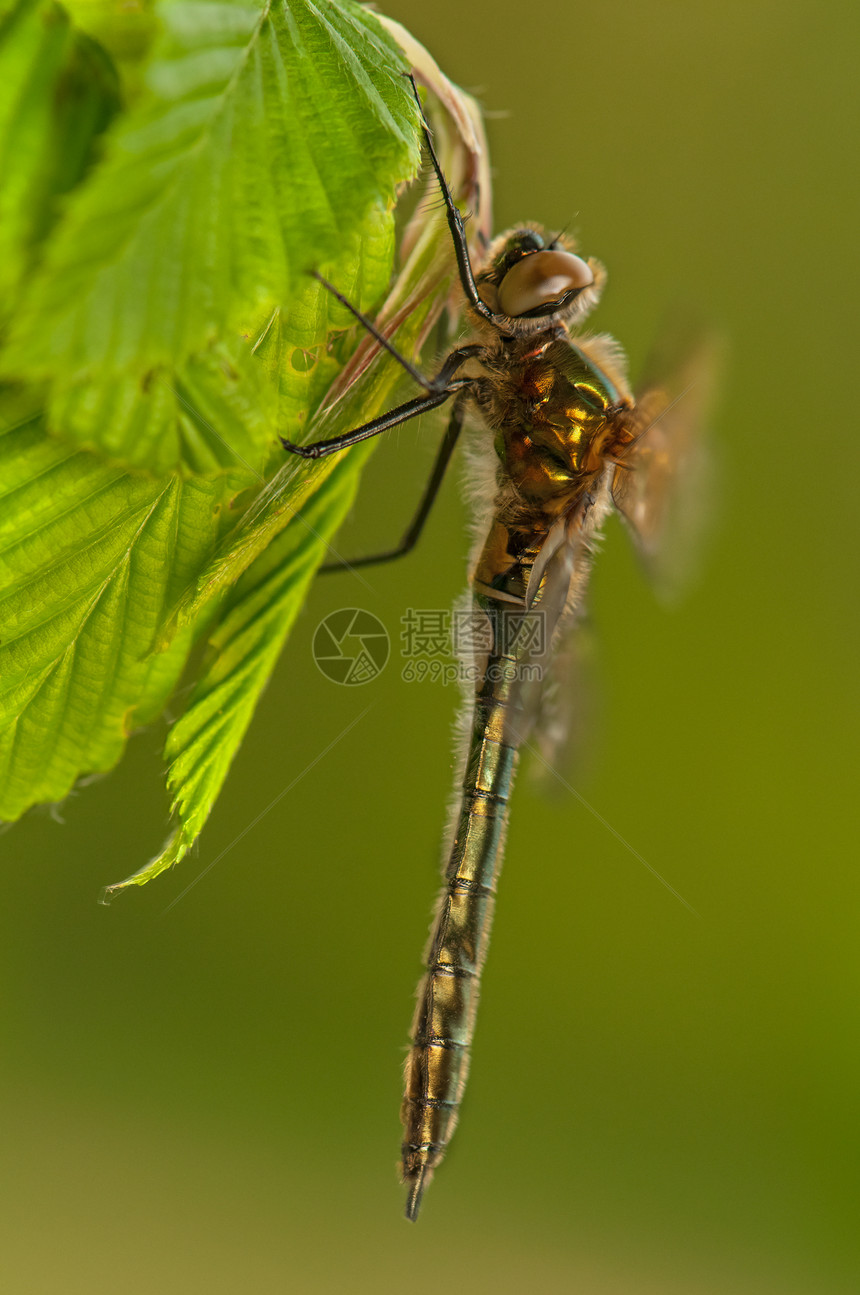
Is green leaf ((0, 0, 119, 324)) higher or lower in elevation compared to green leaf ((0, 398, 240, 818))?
higher

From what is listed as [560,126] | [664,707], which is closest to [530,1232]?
[664,707]

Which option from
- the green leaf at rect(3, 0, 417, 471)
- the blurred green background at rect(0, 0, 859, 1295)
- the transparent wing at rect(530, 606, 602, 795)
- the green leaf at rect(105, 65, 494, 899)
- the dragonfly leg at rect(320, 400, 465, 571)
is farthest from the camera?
the blurred green background at rect(0, 0, 859, 1295)

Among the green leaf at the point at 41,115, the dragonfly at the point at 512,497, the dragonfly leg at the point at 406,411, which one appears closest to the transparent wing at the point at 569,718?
the dragonfly at the point at 512,497

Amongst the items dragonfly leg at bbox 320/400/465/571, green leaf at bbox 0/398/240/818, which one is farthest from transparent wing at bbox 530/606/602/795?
green leaf at bbox 0/398/240/818

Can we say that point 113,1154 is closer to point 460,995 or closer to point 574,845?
point 574,845

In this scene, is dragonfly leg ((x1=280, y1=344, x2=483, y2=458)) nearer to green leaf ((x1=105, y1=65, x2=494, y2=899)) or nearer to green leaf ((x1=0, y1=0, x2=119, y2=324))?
green leaf ((x1=105, y1=65, x2=494, y2=899))

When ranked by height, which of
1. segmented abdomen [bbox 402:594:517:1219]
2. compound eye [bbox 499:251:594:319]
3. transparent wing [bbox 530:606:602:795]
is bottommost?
segmented abdomen [bbox 402:594:517:1219]

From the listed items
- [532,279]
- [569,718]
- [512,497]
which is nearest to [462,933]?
[569,718]

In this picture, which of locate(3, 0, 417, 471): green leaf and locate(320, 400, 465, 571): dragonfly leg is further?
locate(320, 400, 465, 571): dragonfly leg
